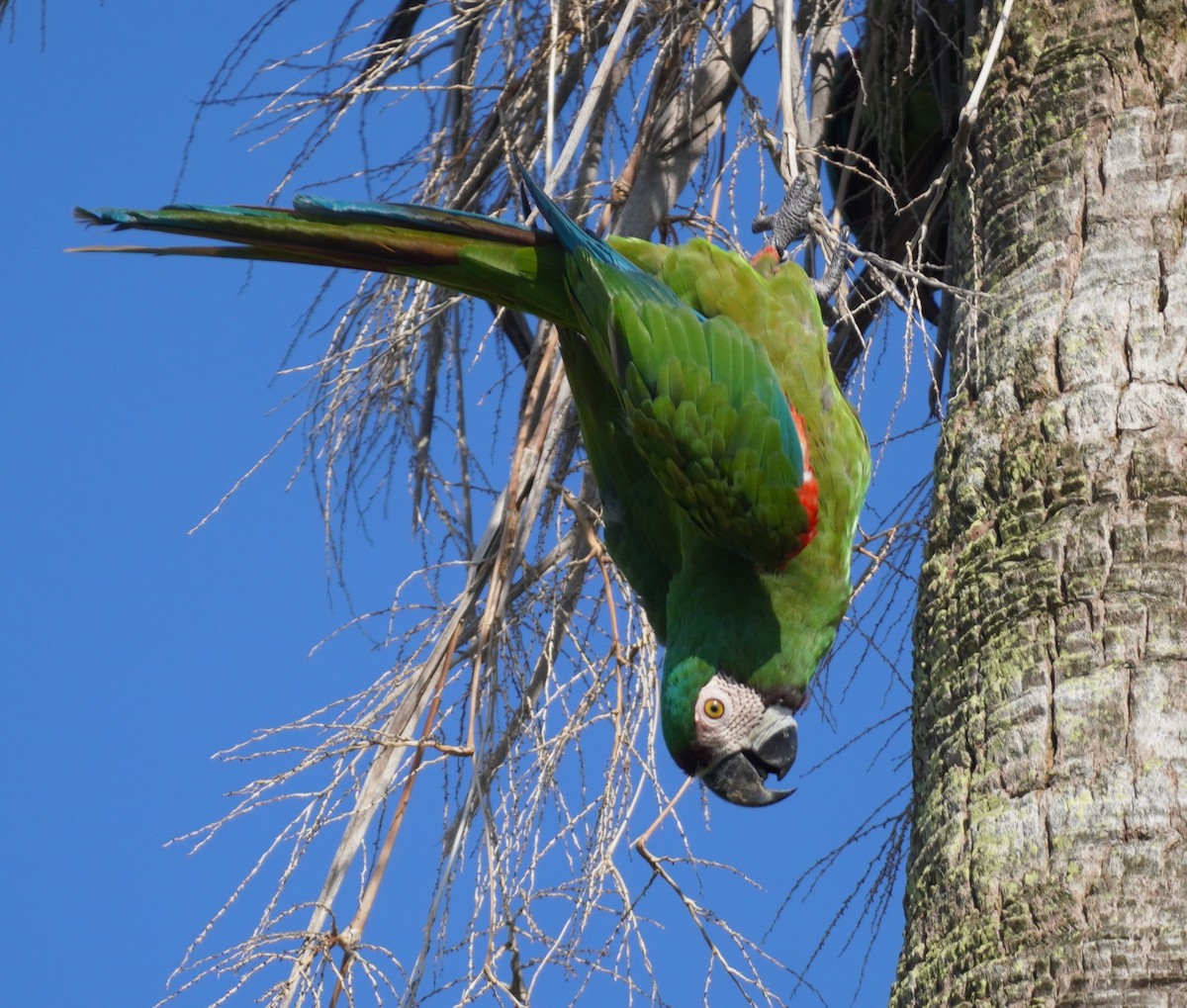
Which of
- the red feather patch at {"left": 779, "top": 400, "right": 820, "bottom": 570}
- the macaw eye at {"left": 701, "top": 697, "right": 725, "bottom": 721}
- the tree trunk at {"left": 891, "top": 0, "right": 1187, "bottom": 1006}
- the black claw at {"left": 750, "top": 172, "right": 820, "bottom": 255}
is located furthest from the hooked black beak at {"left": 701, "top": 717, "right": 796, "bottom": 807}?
the black claw at {"left": 750, "top": 172, "right": 820, "bottom": 255}

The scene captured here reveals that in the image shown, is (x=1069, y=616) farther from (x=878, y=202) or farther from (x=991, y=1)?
(x=878, y=202)

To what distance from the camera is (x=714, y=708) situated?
113 inches

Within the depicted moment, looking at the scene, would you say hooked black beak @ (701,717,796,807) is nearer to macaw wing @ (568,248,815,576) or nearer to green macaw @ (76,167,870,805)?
green macaw @ (76,167,870,805)

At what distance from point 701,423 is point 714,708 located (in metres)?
0.63

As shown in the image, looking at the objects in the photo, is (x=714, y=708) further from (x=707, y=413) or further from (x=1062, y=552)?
(x=1062, y=552)

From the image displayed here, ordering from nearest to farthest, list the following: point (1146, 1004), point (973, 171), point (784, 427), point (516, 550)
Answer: point (1146, 1004)
point (973, 171)
point (784, 427)
point (516, 550)

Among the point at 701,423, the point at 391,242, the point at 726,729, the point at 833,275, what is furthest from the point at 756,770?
the point at 391,242

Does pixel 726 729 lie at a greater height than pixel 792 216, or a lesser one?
lesser

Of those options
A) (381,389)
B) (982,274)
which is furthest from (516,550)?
(982,274)

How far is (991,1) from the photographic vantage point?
2.54 m

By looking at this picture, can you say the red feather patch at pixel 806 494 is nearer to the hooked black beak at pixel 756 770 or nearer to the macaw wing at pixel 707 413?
the macaw wing at pixel 707 413

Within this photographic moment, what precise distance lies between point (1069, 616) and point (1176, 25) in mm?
1103

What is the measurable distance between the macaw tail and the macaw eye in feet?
2.95

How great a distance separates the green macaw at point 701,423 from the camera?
Result: 2.70 metres
